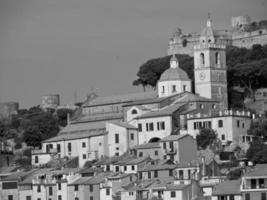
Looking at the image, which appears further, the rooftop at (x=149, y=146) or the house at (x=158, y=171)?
the rooftop at (x=149, y=146)

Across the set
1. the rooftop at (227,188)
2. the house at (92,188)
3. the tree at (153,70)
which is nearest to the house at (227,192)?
the rooftop at (227,188)

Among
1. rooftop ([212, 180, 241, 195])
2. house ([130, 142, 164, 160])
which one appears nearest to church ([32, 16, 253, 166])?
house ([130, 142, 164, 160])

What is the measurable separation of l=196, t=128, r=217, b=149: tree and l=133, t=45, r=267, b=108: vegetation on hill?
358 inches

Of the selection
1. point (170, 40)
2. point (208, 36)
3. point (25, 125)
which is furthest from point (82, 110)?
point (170, 40)

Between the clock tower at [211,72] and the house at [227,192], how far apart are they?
17717mm

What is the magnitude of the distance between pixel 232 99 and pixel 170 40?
885 inches

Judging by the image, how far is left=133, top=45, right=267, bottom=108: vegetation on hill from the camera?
3273 inches

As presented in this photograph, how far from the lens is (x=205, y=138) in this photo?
236 ft

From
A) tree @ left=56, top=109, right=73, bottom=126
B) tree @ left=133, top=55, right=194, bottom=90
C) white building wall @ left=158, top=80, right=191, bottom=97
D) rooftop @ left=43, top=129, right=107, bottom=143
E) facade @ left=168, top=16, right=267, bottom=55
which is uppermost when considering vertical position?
facade @ left=168, top=16, right=267, bottom=55

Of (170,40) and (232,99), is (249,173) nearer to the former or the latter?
(232,99)

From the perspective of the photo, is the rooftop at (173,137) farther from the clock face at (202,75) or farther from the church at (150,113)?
the clock face at (202,75)

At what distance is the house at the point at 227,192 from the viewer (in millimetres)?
60156

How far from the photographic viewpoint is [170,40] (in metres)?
105

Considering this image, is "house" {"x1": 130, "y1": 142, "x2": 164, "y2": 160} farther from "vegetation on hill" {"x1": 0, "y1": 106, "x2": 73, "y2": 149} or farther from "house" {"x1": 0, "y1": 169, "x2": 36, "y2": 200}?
"vegetation on hill" {"x1": 0, "y1": 106, "x2": 73, "y2": 149}
